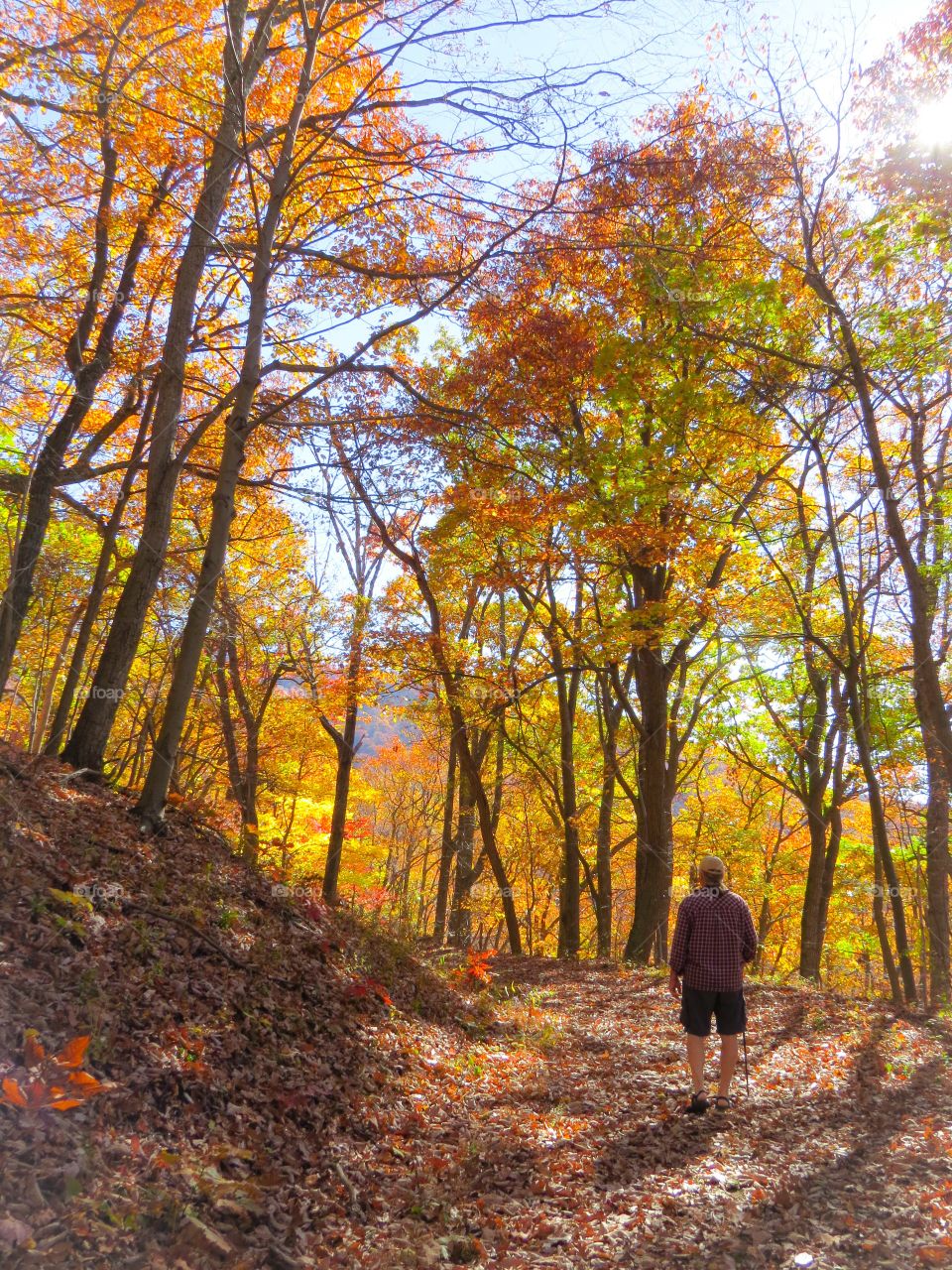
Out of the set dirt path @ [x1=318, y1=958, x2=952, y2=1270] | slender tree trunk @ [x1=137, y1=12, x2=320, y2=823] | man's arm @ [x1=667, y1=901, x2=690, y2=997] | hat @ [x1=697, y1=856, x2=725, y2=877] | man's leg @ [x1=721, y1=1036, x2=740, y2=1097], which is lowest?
dirt path @ [x1=318, y1=958, x2=952, y2=1270]

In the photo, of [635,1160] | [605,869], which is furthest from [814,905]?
[635,1160]

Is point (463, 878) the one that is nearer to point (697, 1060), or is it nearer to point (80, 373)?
point (697, 1060)

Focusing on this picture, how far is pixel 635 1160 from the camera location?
4.70 meters

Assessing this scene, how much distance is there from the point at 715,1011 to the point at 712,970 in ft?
1.12

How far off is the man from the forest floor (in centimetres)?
34

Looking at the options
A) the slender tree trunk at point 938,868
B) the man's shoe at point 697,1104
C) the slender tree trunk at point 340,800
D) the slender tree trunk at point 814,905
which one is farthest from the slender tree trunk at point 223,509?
the slender tree trunk at point 814,905

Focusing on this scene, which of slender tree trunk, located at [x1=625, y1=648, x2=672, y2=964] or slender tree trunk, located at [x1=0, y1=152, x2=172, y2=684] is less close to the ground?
slender tree trunk, located at [x1=0, y1=152, x2=172, y2=684]

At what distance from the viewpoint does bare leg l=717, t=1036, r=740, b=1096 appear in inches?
225

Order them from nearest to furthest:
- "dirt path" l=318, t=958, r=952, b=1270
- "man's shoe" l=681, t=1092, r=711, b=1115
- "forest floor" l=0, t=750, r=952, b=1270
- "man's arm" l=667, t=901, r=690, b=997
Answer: "forest floor" l=0, t=750, r=952, b=1270, "dirt path" l=318, t=958, r=952, b=1270, "man's shoe" l=681, t=1092, r=711, b=1115, "man's arm" l=667, t=901, r=690, b=997

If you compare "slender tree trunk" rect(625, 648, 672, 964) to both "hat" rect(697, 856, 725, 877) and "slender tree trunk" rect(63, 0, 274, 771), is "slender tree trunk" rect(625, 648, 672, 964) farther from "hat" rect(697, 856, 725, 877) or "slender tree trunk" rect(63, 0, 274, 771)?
"slender tree trunk" rect(63, 0, 274, 771)

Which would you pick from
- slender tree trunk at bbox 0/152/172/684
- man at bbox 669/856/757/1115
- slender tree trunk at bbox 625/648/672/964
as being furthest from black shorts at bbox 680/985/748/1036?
slender tree trunk at bbox 0/152/172/684

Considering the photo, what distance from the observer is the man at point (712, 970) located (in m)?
5.71

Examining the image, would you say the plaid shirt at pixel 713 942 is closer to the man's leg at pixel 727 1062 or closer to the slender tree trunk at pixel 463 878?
the man's leg at pixel 727 1062

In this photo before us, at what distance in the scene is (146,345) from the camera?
11.8 meters
